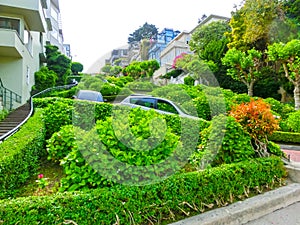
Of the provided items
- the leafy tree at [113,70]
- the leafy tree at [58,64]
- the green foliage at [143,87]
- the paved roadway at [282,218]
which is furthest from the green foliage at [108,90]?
the leafy tree at [113,70]

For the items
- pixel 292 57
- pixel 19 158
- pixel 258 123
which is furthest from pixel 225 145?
pixel 292 57

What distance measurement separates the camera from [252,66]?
16.1 metres

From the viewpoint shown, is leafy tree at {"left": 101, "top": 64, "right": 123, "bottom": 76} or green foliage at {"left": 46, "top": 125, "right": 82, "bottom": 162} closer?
green foliage at {"left": 46, "top": 125, "right": 82, "bottom": 162}

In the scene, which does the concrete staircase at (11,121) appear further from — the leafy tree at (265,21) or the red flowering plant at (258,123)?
the leafy tree at (265,21)

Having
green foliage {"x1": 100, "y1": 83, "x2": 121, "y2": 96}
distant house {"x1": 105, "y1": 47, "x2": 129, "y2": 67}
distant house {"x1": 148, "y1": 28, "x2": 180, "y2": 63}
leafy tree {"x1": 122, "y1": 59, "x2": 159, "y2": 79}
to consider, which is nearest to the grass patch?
green foliage {"x1": 100, "y1": 83, "x2": 121, "y2": 96}

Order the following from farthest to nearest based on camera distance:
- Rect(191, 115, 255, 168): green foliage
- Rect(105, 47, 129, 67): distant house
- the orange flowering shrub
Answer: Rect(105, 47, 129, 67): distant house < the orange flowering shrub < Rect(191, 115, 255, 168): green foliage

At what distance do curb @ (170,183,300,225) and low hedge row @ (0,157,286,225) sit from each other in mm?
136

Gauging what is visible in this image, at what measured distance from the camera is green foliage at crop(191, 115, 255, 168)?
4355 mm

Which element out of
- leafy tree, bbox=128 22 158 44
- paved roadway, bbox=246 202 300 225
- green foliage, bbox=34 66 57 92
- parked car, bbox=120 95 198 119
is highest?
leafy tree, bbox=128 22 158 44

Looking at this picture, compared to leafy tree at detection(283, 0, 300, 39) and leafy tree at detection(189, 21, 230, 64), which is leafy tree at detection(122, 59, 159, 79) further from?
leafy tree at detection(283, 0, 300, 39)

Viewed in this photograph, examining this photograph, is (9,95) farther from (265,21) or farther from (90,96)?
(265,21)

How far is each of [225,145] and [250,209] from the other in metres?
1.29

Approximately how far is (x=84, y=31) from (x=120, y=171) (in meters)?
7.83

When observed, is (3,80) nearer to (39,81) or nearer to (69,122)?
(39,81)
